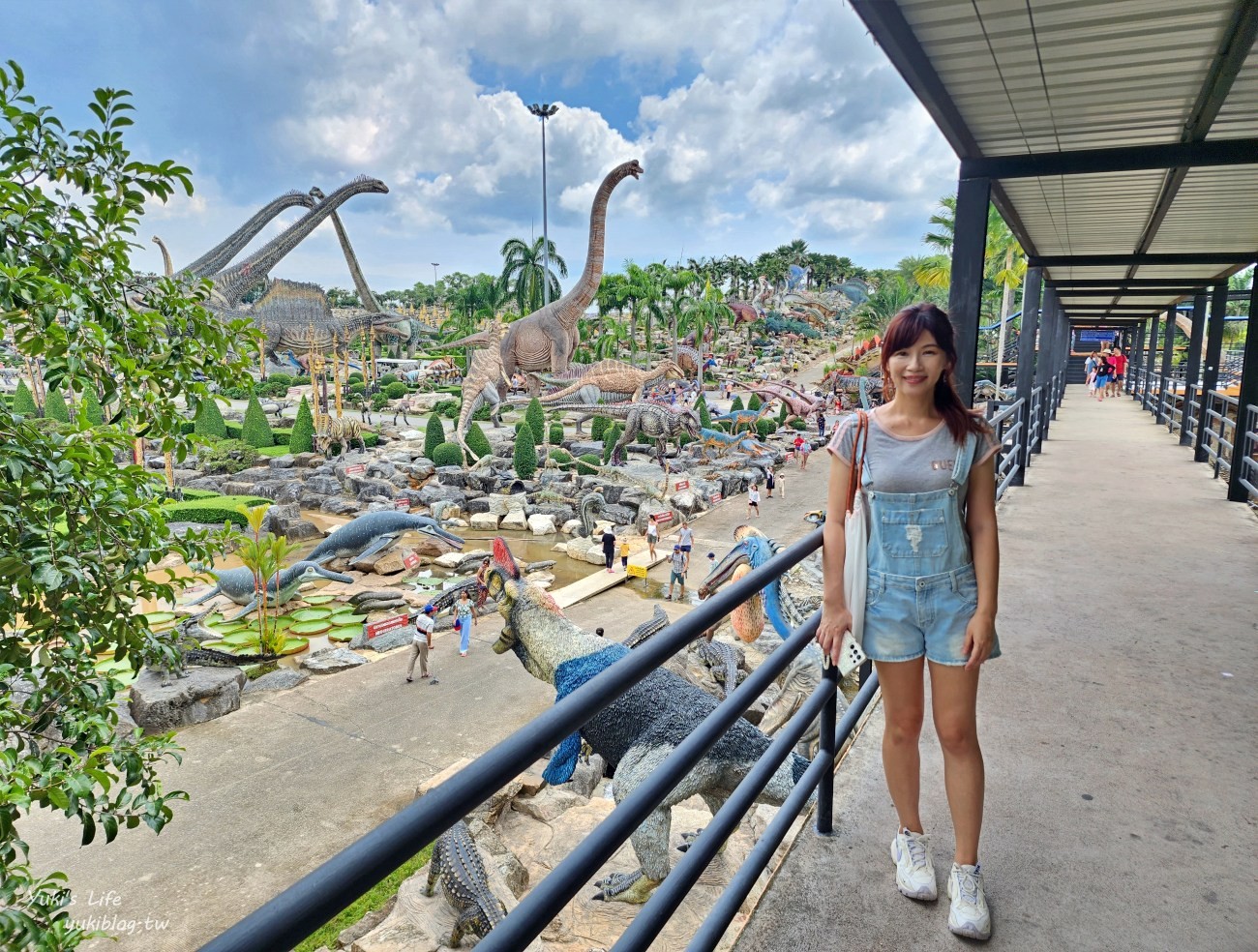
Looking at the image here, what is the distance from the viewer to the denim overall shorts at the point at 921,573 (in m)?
1.59

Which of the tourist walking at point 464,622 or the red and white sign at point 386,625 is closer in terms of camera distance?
the tourist walking at point 464,622

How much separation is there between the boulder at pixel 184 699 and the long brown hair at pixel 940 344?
21.8ft

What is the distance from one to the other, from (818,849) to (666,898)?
2.92 ft

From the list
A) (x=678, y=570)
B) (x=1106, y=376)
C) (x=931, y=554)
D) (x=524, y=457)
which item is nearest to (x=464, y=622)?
(x=678, y=570)

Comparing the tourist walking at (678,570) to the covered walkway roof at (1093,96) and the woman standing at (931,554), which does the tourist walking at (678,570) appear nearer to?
the covered walkway roof at (1093,96)

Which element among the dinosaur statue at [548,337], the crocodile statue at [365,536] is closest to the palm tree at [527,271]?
the dinosaur statue at [548,337]

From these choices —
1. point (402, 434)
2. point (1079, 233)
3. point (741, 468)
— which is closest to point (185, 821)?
point (1079, 233)

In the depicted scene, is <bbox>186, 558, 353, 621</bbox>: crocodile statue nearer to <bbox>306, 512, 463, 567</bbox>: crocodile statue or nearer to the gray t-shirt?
<bbox>306, 512, 463, 567</bbox>: crocodile statue

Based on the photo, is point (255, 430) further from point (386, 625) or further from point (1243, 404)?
point (1243, 404)

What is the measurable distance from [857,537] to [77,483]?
190cm

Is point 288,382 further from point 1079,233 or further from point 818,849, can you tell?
point 818,849

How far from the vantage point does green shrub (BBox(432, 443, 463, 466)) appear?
54.9 feet

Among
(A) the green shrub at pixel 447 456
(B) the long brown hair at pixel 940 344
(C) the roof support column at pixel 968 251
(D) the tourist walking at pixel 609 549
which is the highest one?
(C) the roof support column at pixel 968 251

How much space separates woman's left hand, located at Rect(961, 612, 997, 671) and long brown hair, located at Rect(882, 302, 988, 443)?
367mm
